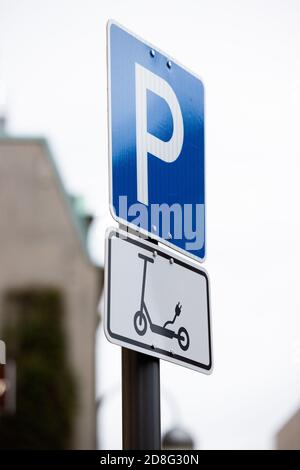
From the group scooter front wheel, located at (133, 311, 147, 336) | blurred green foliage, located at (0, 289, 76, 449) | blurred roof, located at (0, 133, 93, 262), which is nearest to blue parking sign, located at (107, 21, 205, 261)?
scooter front wheel, located at (133, 311, 147, 336)

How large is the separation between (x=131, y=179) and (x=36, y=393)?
1308 inches

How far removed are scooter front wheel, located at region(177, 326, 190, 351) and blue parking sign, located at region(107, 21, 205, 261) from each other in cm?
36

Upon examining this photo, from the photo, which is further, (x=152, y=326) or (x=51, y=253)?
(x=51, y=253)

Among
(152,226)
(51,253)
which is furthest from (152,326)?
(51,253)

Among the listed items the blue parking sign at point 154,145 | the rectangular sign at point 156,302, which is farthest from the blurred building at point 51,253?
the rectangular sign at point 156,302

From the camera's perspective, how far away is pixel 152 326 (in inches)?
185

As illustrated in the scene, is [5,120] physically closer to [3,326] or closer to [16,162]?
[16,162]

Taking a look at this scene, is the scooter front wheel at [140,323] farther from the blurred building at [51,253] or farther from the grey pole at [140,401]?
the blurred building at [51,253]

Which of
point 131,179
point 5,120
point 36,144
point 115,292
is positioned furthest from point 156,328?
point 5,120

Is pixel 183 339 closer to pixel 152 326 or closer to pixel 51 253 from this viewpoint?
pixel 152 326

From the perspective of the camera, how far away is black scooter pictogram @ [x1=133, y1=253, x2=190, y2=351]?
463cm

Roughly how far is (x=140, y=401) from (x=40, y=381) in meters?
33.3

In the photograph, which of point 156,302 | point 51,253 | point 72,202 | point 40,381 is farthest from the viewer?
point 72,202

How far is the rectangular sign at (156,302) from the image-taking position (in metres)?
4.57
